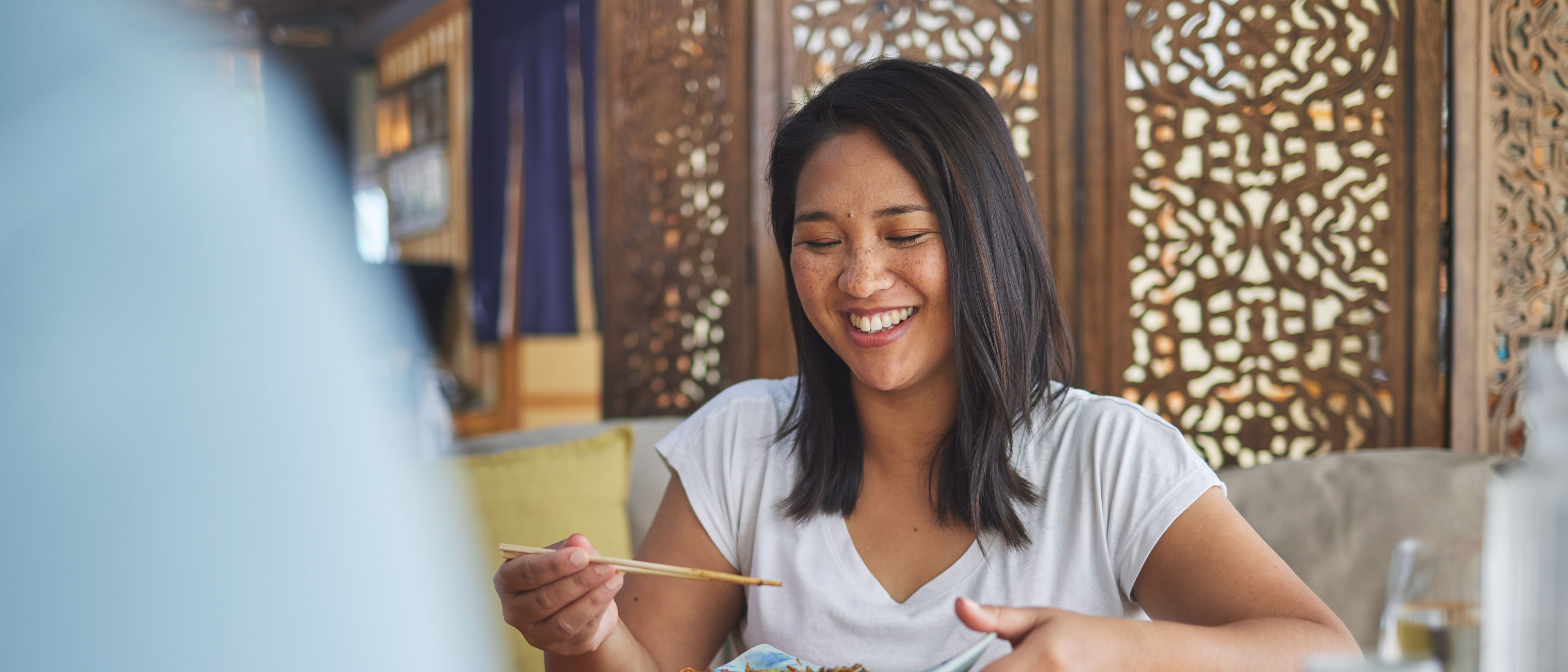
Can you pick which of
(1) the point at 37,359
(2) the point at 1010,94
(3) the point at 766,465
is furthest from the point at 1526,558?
(1) the point at 37,359

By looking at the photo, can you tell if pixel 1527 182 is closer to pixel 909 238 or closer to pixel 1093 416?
pixel 1093 416

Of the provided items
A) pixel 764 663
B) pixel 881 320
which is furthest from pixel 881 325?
pixel 764 663

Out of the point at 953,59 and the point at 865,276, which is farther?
the point at 953,59

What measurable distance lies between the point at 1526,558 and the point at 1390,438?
5.54ft

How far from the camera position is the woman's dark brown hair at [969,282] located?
121cm

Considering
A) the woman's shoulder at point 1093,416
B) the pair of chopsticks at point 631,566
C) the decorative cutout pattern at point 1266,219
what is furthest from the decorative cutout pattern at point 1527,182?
the pair of chopsticks at point 631,566

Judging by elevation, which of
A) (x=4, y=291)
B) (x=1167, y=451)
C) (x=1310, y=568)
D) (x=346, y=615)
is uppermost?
(x=4, y=291)

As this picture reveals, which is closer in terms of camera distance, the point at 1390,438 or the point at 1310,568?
the point at 1310,568

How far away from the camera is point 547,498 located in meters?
1.93

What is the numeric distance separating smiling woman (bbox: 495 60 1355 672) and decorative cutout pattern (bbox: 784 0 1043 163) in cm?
90

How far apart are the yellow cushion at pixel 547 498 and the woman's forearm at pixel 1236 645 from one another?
1.22 meters

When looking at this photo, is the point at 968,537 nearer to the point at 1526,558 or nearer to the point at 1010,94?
the point at 1526,558

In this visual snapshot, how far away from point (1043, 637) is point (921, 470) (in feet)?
1.87

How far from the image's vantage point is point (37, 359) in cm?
284
